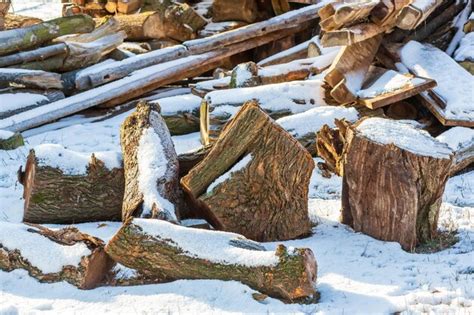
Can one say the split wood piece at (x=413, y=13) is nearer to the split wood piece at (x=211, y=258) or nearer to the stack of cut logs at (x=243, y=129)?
the stack of cut logs at (x=243, y=129)

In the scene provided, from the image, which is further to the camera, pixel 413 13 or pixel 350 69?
pixel 350 69

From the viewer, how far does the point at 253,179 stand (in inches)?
221

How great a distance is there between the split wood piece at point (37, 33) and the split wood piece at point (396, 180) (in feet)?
22.3

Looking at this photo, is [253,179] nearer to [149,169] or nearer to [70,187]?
[149,169]

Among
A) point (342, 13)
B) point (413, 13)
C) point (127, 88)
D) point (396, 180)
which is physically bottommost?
point (127, 88)

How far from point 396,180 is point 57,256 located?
259cm

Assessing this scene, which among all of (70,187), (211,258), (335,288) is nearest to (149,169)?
(70,187)

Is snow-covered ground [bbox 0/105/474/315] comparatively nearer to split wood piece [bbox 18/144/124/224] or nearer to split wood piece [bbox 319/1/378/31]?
split wood piece [bbox 18/144/124/224]

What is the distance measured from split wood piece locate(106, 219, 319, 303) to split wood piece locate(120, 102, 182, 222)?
2.00 ft

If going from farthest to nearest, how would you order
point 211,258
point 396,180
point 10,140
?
point 10,140, point 396,180, point 211,258

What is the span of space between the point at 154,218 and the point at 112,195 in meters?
1.00

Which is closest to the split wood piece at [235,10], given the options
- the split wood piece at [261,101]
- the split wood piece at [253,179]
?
the split wood piece at [261,101]

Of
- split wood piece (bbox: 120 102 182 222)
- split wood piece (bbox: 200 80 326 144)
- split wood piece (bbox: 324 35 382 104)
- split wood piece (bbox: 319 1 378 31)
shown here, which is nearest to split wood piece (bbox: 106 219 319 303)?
split wood piece (bbox: 120 102 182 222)

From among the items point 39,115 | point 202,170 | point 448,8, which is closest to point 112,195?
point 202,170
